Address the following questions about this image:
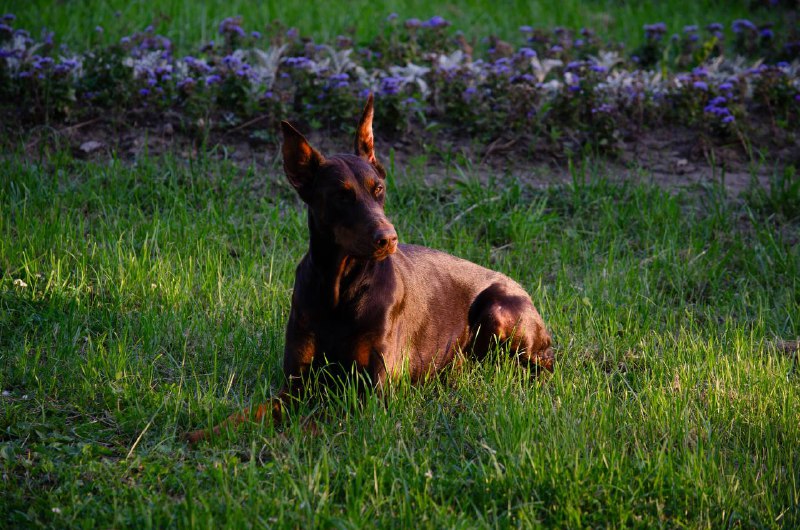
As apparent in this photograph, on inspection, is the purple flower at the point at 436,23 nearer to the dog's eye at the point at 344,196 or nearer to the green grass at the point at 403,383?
the green grass at the point at 403,383

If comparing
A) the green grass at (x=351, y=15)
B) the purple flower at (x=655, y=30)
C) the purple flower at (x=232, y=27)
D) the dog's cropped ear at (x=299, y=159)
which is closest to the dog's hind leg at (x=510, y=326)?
the dog's cropped ear at (x=299, y=159)

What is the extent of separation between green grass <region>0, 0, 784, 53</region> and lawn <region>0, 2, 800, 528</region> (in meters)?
2.31

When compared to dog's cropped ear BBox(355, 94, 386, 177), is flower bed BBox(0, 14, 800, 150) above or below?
below

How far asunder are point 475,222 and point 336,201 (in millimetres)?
2802

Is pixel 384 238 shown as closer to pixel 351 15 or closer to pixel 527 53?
pixel 527 53

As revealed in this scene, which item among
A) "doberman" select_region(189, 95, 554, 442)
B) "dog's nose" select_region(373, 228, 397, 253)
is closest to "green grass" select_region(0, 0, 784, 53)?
"doberman" select_region(189, 95, 554, 442)

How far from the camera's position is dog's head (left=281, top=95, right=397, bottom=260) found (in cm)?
370

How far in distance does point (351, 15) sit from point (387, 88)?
3.18 m

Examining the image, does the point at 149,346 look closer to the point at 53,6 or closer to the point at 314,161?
the point at 314,161

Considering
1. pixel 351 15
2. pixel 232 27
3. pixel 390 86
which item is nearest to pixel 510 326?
pixel 390 86

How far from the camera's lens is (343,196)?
383 centimetres

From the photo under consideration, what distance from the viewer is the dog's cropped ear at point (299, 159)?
12.9 feet

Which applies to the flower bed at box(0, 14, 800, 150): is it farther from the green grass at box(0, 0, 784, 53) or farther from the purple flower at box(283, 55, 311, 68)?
the green grass at box(0, 0, 784, 53)

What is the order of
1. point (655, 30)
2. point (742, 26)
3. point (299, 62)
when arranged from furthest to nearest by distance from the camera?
point (742, 26), point (655, 30), point (299, 62)
